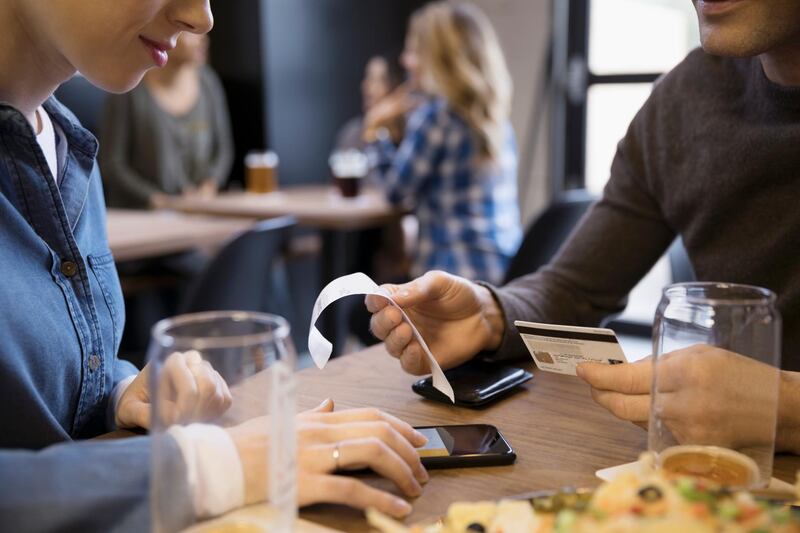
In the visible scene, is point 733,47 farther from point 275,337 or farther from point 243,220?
point 243,220

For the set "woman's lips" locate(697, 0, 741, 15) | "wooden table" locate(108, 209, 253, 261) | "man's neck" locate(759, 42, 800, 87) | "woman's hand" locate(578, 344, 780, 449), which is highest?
"woman's lips" locate(697, 0, 741, 15)

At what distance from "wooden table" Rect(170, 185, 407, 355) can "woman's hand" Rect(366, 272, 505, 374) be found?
1935mm

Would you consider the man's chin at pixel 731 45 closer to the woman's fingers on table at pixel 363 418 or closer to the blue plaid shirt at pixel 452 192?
the woman's fingers on table at pixel 363 418

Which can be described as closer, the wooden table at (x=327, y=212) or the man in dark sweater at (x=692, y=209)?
the man in dark sweater at (x=692, y=209)

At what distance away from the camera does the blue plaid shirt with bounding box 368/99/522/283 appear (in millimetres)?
3262

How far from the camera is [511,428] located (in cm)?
97

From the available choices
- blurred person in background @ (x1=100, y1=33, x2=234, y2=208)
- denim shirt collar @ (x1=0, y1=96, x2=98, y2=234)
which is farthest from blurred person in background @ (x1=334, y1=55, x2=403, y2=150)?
denim shirt collar @ (x1=0, y1=96, x2=98, y2=234)

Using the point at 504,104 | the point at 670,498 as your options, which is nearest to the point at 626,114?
the point at 504,104

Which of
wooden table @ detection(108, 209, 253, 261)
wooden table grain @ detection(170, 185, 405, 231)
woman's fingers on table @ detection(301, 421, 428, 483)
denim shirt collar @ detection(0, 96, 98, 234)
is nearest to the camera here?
woman's fingers on table @ detection(301, 421, 428, 483)

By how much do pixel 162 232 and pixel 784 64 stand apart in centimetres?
198

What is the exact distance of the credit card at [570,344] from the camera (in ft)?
2.96

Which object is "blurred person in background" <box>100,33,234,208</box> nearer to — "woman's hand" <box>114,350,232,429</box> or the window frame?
the window frame

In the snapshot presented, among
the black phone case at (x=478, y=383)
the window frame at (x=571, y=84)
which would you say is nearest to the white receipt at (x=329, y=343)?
the black phone case at (x=478, y=383)

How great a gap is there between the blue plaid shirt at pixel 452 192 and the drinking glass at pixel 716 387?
97.0 inches
